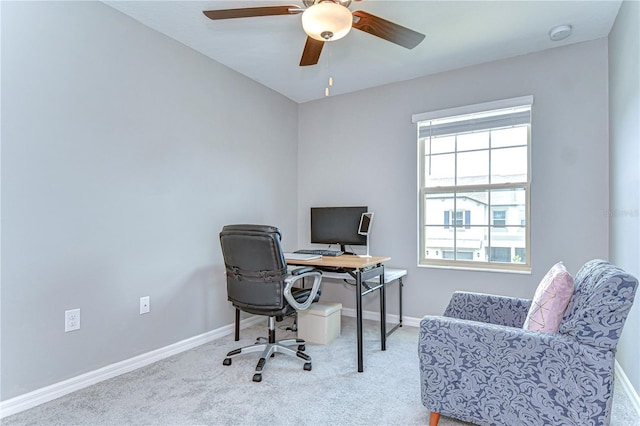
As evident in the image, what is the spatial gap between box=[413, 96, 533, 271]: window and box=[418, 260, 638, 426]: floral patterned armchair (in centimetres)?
146

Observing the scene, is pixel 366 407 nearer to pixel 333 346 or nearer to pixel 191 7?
pixel 333 346

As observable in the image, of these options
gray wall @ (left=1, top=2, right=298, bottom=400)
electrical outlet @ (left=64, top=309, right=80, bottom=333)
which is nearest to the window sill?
gray wall @ (left=1, top=2, right=298, bottom=400)

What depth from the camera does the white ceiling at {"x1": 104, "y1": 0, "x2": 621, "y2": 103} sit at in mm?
2301

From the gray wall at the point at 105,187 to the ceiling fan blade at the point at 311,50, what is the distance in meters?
1.20

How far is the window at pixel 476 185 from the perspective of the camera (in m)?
3.01

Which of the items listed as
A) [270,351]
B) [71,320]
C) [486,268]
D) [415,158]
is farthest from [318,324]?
[415,158]

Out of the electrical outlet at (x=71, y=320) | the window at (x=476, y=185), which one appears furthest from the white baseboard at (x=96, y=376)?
the window at (x=476, y=185)

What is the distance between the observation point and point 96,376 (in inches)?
87.6

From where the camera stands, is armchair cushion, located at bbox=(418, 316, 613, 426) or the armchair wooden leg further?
the armchair wooden leg

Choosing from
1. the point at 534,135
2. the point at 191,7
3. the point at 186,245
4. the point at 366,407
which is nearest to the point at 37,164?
the point at 186,245

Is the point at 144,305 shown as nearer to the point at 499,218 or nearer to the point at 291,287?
the point at 291,287

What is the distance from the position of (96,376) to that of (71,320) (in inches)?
16.7

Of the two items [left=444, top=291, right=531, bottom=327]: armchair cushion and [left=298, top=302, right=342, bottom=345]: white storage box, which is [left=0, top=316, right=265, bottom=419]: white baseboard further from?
[left=444, top=291, right=531, bottom=327]: armchair cushion

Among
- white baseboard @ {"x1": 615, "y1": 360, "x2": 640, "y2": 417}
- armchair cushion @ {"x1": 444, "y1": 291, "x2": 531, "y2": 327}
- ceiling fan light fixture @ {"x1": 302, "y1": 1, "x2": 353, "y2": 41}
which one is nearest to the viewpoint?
ceiling fan light fixture @ {"x1": 302, "y1": 1, "x2": 353, "y2": 41}
